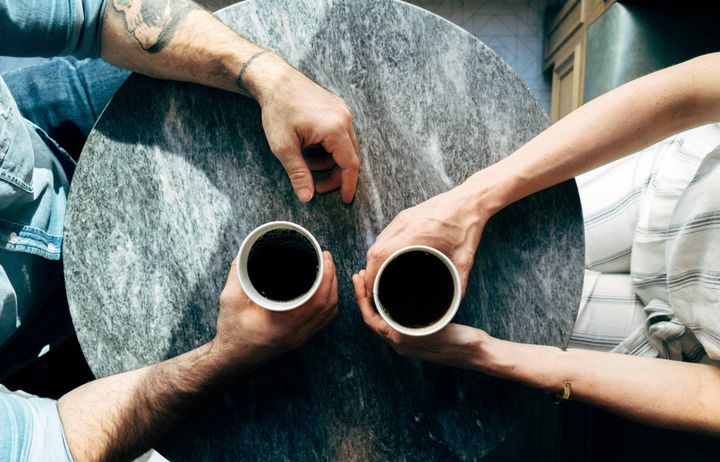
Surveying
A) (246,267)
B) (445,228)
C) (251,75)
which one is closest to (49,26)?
(251,75)

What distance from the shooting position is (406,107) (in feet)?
2.60

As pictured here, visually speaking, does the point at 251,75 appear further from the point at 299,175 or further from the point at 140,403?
the point at 140,403

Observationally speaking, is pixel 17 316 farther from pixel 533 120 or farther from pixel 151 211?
pixel 533 120

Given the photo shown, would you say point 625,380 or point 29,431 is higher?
point 625,380

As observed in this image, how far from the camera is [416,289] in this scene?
0.68 metres

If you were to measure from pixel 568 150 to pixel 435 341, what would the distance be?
0.39 m

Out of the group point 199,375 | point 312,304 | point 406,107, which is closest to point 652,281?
point 406,107

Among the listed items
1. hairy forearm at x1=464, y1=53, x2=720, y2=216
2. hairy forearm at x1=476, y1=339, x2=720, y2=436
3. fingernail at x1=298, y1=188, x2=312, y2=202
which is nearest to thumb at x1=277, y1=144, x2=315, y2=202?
fingernail at x1=298, y1=188, x2=312, y2=202

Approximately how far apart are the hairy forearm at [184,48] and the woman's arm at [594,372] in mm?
372

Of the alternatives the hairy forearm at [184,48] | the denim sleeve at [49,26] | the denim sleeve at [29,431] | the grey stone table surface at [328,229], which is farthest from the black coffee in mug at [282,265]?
the denim sleeve at [49,26]

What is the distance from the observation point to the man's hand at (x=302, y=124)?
73 centimetres

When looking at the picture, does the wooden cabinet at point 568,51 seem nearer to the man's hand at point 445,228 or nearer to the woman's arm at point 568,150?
the woman's arm at point 568,150

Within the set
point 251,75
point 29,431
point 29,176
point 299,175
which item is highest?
point 251,75

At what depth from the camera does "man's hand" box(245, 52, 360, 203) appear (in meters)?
0.73
